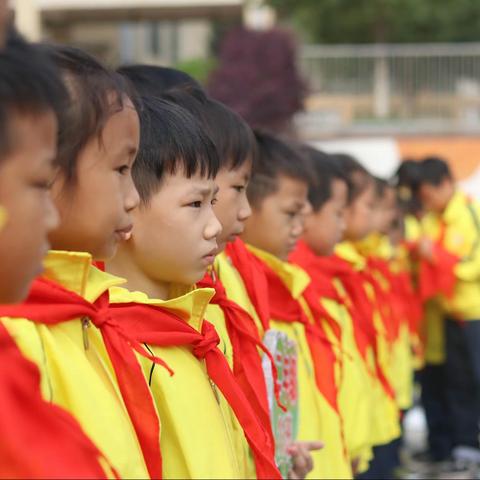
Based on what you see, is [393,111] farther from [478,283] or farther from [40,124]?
[40,124]

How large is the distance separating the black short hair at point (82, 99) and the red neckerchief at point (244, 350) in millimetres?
822

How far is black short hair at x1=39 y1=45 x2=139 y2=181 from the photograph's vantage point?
171 centimetres

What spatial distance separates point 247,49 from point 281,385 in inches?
360

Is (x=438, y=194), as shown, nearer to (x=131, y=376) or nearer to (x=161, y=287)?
(x=161, y=287)

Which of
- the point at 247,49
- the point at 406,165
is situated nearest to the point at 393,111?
the point at 247,49

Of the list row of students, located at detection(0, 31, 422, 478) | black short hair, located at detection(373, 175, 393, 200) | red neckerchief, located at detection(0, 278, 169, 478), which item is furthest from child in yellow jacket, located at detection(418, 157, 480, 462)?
red neckerchief, located at detection(0, 278, 169, 478)

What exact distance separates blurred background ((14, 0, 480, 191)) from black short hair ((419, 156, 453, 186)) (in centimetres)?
369

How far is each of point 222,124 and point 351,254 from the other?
9.31 ft

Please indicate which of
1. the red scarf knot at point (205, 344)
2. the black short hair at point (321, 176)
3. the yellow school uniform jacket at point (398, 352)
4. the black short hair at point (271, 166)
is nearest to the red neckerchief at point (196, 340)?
the red scarf knot at point (205, 344)

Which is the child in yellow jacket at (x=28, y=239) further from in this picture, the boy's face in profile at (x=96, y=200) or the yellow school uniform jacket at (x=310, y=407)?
the yellow school uniform jacket at (x=310, y=407)

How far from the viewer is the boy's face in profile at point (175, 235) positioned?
2219 millimetres

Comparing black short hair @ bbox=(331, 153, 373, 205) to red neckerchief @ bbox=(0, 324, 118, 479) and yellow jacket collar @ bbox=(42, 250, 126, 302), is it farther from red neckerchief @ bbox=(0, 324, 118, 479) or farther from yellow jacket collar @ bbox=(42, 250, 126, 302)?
red neckerchief @ bbox=(0, 324, 118, 479)

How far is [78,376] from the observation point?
170cm

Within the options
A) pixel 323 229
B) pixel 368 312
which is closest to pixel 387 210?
pixel 368 312
